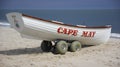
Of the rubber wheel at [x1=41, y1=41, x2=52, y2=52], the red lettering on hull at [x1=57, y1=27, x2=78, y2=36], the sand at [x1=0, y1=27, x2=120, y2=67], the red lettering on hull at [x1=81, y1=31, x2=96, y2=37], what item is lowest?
the sand at [x1=0, y1=27, x2=120, y2=67]

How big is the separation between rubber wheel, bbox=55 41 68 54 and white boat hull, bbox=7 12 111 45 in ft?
1.04

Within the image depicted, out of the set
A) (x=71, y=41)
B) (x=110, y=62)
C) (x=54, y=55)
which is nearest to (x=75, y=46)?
(x=71, y=41)

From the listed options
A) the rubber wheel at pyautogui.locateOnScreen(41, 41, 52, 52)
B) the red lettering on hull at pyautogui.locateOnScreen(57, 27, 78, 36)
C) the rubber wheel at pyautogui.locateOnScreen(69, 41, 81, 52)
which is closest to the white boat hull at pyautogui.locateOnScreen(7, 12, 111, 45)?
the red lettering on hull at pyautogui.locateOnScreen(57, 27, 78, 36)

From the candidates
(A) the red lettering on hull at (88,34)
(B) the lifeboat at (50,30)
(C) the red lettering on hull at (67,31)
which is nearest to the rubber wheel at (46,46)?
(B) the lifeboat at (50,30)

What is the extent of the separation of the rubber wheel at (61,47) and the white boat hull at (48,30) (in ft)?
1.04

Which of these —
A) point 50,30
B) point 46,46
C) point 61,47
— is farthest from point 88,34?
point 50,30

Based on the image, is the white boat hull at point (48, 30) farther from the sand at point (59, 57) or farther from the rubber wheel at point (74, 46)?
the sand at point (59, 57)

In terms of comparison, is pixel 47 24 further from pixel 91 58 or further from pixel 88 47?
pixel 88 47

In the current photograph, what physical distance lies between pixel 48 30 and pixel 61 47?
83 cm

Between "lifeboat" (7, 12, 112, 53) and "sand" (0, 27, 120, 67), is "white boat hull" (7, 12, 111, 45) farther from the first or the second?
"sand" (0, 27, 120, 67)

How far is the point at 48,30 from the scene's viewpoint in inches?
388

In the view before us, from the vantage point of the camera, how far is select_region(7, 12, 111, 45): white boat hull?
9430 mm

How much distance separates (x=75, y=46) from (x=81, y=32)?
24.2 inches

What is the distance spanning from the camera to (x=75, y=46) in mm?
10781
